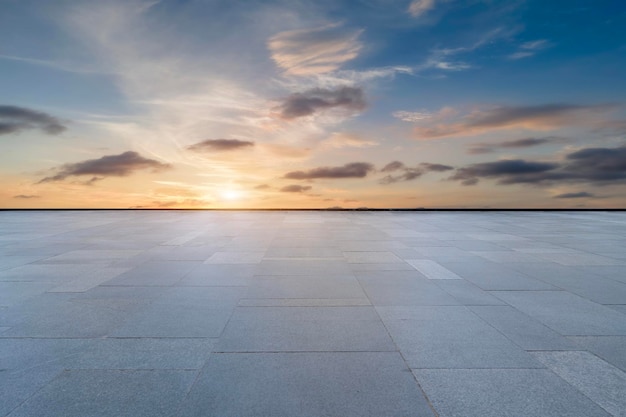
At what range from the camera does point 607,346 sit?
4.94m

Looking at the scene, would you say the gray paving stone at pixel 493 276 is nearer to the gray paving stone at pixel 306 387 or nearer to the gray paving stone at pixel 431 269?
the gray paving stone at pixel 431 269

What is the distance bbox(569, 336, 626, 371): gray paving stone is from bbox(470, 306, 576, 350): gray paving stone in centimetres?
20

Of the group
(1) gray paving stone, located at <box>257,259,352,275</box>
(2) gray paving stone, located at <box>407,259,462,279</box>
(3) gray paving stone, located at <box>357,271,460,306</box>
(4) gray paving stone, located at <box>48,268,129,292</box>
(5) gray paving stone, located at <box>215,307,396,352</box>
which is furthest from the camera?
(1) gray paving stone, located at <box>257,259,352,275</box>

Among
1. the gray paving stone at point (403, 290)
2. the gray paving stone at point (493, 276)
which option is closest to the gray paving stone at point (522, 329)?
the gray paving stone at point (403, 290)

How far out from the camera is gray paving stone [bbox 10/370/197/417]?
11.5 ft

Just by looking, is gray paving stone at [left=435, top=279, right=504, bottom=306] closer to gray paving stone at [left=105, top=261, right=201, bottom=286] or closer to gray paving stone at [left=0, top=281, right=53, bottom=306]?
gray paving stone at [left=105, top=261, right=201, bottom=286]

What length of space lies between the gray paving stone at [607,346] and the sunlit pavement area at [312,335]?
0.03 metres

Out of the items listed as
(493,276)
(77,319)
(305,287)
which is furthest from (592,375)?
(77,319)

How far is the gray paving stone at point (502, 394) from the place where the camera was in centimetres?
348

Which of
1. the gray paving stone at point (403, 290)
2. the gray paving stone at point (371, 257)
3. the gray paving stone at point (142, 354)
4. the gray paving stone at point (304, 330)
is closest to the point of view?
the gray paving stone at point (142, 354)

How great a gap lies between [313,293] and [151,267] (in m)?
4.91

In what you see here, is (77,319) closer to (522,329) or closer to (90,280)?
(90,280)

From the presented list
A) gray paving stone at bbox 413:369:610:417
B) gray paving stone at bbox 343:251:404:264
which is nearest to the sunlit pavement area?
gray paving stone at bbox 413:369:610:417

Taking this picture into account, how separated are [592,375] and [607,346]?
1.12 m
